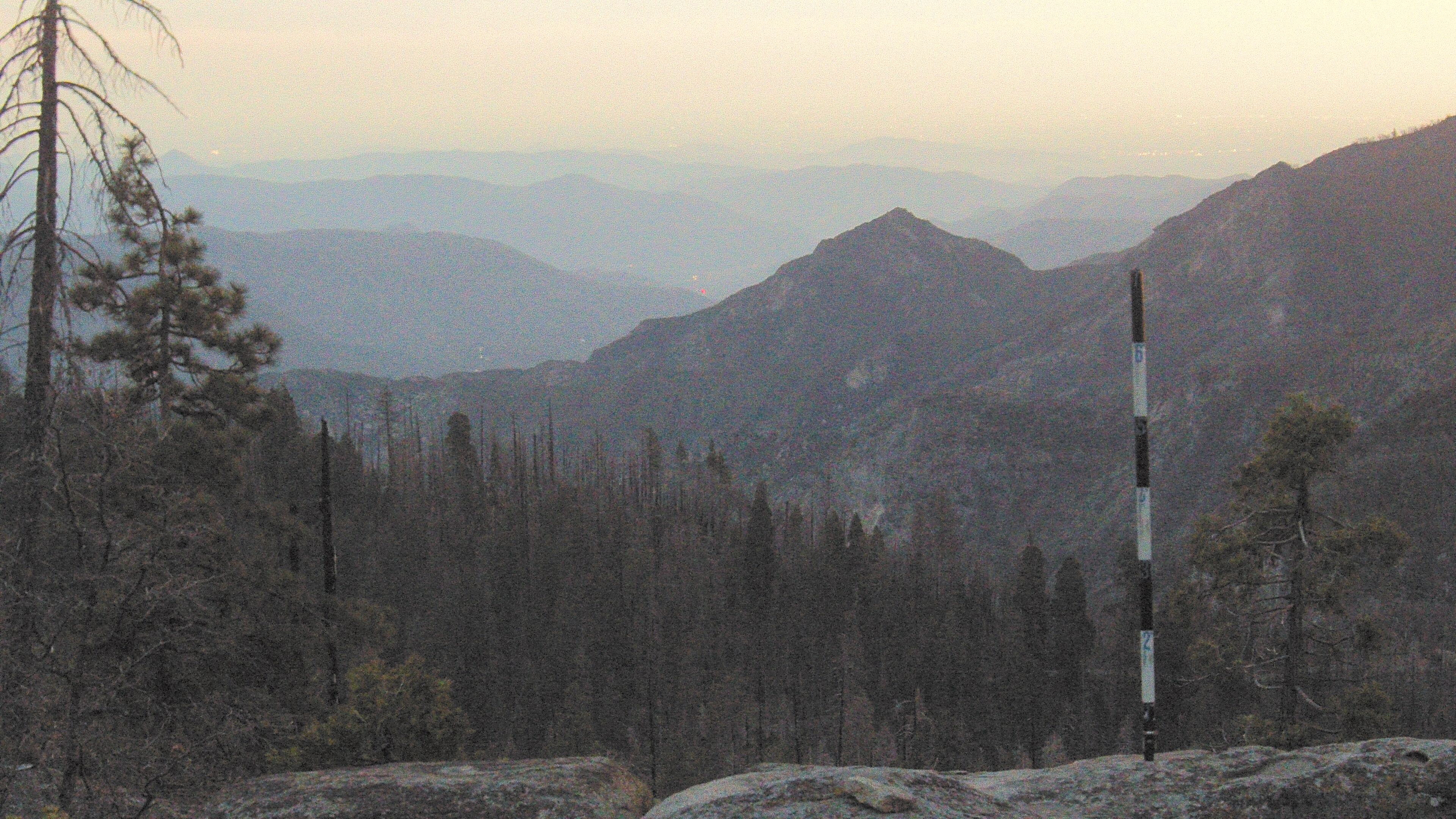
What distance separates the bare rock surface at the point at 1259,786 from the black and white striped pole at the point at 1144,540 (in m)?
0.66

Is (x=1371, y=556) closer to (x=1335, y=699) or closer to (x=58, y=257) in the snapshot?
(x=1335, y=699)

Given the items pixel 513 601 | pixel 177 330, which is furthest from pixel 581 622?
pixel 177 330

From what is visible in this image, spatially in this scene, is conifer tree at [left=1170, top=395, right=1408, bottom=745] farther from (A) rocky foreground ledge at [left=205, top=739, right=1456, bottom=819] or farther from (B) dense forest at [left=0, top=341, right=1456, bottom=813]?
(A) rocky foreground ledge at [left=205, top=739, right=1456, bottom=819]

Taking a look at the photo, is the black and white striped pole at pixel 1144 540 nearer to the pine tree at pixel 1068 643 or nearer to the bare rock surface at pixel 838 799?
the bare rock surface at pixel 838 799

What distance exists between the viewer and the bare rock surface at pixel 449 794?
37.1ft

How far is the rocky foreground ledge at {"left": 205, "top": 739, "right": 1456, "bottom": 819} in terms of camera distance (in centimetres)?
1047

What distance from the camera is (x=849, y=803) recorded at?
1020cm

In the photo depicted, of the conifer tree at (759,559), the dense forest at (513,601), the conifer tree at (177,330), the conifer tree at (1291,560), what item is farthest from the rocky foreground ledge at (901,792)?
the conifer tree at (759,559)

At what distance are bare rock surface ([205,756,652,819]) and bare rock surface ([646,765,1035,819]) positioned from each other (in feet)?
3.10

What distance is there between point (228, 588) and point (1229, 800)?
23.0 meters

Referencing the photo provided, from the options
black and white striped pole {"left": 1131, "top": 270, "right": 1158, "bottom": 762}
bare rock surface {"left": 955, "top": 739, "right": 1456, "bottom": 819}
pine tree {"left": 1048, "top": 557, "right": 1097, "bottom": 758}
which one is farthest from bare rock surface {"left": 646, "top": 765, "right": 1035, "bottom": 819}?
pine tree {"left": 1048, "top": 557, "right": 1097, "bottom": 758}

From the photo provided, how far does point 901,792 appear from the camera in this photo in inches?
413

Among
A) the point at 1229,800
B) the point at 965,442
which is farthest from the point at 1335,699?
the point at 965,442

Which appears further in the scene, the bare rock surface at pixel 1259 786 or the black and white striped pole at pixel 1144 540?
the black and white striped pole at pixel 1144 540
